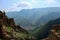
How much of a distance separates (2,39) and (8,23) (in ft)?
94.7

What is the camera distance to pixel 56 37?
46781 mm

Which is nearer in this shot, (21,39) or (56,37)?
(56,37)

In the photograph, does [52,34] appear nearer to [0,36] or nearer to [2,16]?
[0,36]

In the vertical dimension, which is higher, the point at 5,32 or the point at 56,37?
the point at 56,37

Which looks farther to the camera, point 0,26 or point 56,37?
point 0,26

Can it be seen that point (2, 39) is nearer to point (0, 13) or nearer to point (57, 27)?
point (0, 13)

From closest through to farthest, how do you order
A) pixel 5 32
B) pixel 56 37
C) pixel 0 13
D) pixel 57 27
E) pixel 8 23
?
pixel 56 37
pixel 57 27
pixel 5 32
pixel 0 13
pixel 8 23

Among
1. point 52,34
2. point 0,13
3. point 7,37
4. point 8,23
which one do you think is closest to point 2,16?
point 0,13

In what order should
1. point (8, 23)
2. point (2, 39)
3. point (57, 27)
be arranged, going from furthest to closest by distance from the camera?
point (8, 23)
point (2, 39)
point (57, 27)

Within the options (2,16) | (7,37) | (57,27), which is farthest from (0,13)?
(57,27)

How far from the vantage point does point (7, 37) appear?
273 ft

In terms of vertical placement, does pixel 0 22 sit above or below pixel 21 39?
above

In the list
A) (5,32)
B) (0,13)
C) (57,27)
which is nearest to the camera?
(57,27)

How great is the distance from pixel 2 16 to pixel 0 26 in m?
13.5
